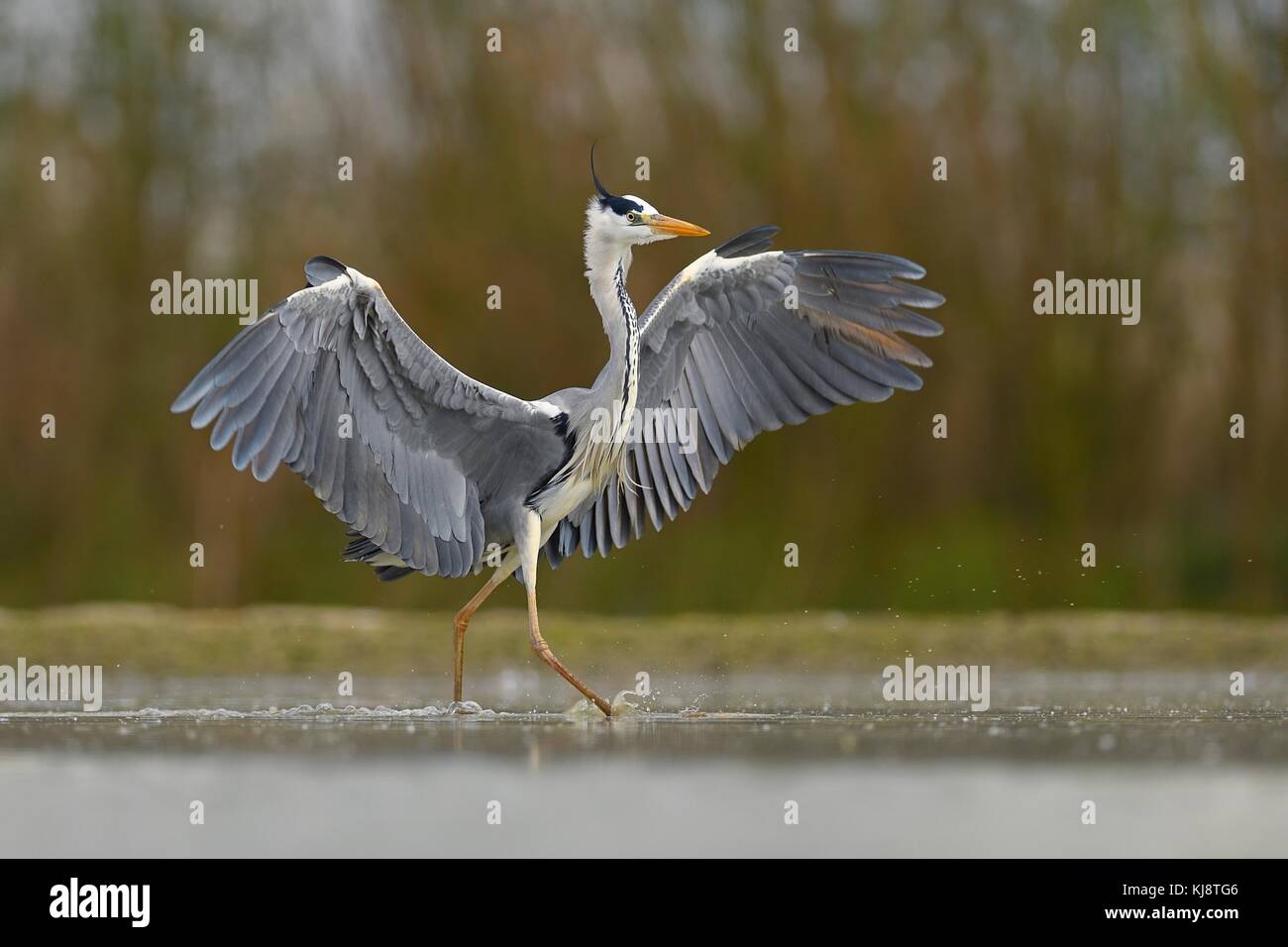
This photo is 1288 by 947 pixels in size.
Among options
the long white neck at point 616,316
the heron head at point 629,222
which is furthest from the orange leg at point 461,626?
the heron head at point 629,222

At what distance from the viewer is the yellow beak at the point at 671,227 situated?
8.63 m

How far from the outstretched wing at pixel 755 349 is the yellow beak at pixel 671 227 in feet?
0.42

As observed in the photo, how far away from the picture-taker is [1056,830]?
5.56 metres

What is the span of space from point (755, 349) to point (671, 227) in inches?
30.5

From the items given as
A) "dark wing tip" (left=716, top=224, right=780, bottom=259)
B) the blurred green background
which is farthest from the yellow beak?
the blurred green background

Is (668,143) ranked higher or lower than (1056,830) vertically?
higher

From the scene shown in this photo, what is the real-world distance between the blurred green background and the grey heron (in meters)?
4.55

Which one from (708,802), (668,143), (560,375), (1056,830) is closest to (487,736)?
(708,802)

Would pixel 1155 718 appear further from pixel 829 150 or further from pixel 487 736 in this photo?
pixel 829 150

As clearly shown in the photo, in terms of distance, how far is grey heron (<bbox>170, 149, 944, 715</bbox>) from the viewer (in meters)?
8.04

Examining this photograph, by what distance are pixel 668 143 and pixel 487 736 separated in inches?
310

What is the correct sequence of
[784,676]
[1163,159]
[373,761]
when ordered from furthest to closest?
[1163,159], [784,676], [373,761]

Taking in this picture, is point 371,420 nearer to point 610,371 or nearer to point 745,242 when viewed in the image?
point 610,371

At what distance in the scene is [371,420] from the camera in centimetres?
826
